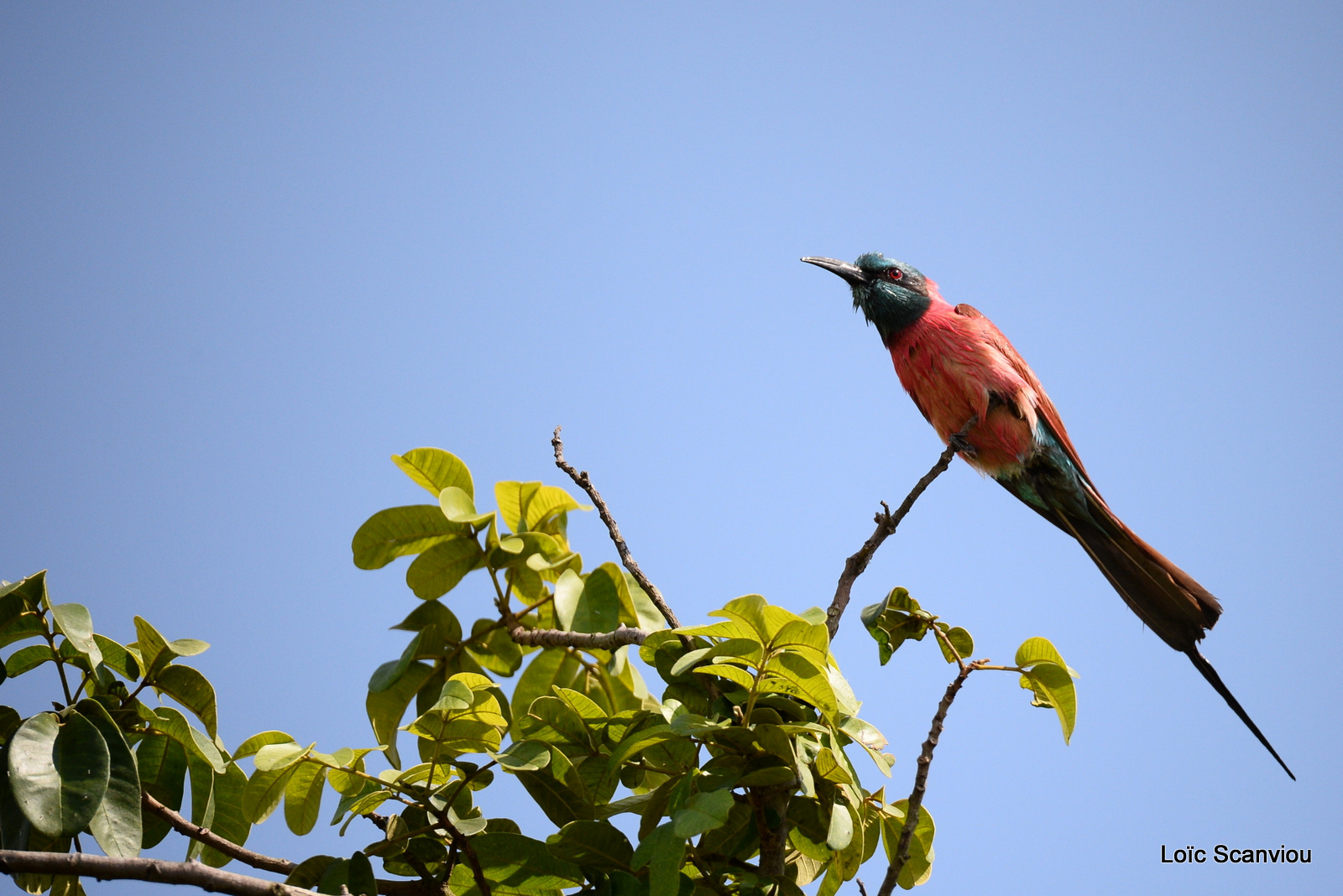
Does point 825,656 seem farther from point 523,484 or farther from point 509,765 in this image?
point 523,484

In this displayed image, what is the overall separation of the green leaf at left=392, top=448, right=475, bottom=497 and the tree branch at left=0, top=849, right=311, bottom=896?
752 millimetres

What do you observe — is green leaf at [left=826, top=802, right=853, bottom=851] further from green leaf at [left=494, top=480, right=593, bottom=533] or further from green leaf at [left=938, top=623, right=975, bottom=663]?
green leaf at [left=494, top=480, right=593, bottom=533]

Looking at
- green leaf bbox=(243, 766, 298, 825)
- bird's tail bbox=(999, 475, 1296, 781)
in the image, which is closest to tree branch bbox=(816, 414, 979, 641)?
green leaf bbox=(243, 766, 298, 825)

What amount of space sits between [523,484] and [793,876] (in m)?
0.85

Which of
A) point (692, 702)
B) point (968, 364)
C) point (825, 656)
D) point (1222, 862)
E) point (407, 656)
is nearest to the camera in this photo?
point (825, 656)

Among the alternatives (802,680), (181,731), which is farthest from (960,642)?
(181,731)

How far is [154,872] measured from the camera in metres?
1.24

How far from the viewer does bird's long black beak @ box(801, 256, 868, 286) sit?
15.3 feet

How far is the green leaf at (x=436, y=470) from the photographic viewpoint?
1.78 meters

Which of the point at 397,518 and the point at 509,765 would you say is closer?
the point at 509,765

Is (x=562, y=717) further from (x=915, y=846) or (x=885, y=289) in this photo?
(x=885, y=289)

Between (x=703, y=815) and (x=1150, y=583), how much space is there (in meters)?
2.82

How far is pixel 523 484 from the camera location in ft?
5.86

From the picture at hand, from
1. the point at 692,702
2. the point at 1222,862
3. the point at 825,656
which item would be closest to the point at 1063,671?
the point at 825,656
